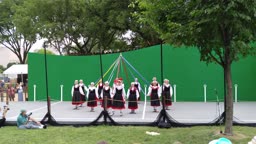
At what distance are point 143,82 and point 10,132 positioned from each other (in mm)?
10754

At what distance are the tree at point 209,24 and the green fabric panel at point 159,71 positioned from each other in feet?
30.2

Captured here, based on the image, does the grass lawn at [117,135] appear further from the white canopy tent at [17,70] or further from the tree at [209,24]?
the white canopy tent at [17,70]

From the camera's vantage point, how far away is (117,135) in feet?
33.0

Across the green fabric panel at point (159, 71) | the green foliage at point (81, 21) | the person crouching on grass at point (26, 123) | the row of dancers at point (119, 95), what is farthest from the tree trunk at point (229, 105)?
the green foliage at point (81, 21)

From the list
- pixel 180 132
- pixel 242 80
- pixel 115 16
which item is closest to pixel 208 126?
pixel 180 132

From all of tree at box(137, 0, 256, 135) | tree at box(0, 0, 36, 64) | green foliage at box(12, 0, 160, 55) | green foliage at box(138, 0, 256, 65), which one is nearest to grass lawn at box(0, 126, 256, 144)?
tree at box(137, 0, 256, 135)

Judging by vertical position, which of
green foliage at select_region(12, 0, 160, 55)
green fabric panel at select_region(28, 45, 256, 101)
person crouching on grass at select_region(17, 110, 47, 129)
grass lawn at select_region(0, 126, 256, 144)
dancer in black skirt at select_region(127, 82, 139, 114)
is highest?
green foliage at select_region(12, 0, 160, 55)

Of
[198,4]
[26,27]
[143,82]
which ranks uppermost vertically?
[26,27]

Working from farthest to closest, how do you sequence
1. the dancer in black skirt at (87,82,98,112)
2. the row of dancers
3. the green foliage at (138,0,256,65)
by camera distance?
the dancer in black skirt at (87,82,98,112) → the row of dancers → the green foliage at (138,0,256,65)

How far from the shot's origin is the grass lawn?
927 cm

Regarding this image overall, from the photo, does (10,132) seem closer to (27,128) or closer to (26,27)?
(27,128)

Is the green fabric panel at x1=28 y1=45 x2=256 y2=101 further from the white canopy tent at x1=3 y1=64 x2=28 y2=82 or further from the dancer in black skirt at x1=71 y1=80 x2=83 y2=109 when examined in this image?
the white canopy tent at x1=3 y1=64 x2=28 y2=82

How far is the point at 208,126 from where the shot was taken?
11.1m

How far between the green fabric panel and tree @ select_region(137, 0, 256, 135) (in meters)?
9.22
